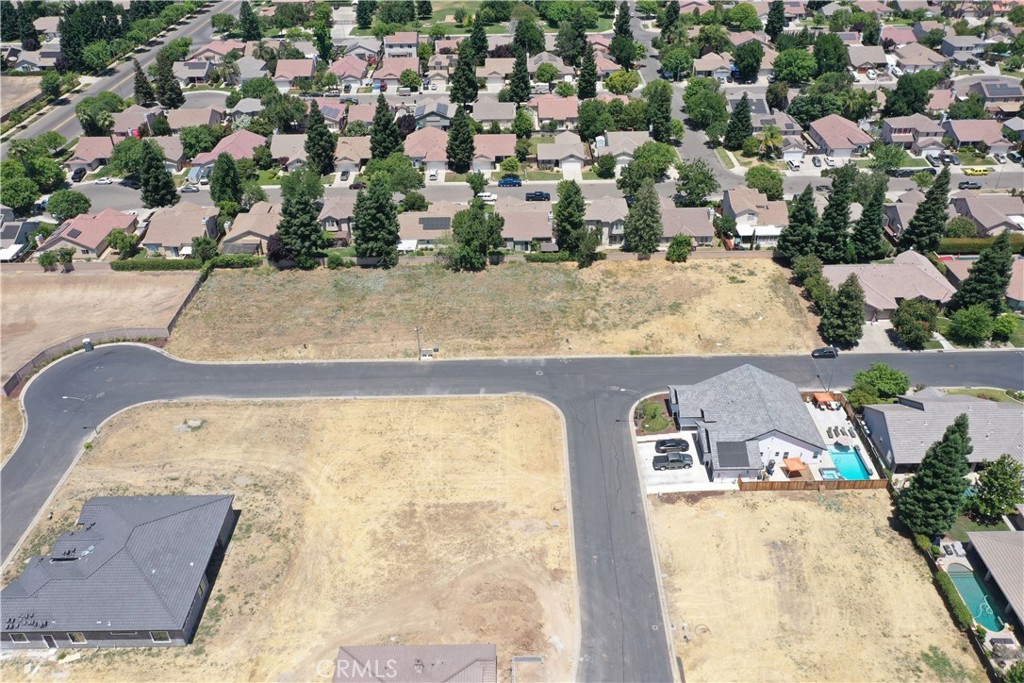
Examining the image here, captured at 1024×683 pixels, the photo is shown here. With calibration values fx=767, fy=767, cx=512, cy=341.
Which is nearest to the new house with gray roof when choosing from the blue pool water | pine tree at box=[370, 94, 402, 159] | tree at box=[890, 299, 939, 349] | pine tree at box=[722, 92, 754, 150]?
the blue pool water

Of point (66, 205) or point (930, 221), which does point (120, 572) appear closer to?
point (66, 205)

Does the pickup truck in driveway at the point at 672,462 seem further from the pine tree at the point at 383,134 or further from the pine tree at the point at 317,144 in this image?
the pine tree at the point at 317,144

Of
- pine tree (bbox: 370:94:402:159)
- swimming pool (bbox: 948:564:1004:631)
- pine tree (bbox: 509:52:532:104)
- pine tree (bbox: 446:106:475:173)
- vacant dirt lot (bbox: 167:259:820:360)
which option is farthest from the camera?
pine tree (bbox: 509:52:532:104)

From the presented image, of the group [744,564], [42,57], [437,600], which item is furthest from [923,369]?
[42,57]

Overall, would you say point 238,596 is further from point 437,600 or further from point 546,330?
point 546,330

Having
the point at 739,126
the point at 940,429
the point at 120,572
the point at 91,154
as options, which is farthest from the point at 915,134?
the point at 91,154

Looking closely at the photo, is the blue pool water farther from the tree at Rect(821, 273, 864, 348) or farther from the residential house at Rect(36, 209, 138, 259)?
the residential house at Rect(36, 209, 138, 259)
